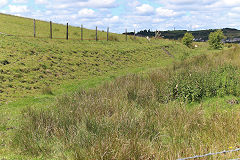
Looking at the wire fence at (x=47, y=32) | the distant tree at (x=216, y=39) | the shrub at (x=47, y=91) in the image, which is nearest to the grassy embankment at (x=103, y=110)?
the shrub at (x=47, y=91)

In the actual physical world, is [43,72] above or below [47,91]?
above

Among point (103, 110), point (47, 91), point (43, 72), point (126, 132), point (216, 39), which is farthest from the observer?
point (216, 39)

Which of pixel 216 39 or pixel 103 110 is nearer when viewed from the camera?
pixel 103 110

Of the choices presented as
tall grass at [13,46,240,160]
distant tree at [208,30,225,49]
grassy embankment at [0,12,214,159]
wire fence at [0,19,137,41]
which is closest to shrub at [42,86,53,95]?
grassy embankment at [0,12,214,159]

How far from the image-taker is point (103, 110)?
7.72 metres

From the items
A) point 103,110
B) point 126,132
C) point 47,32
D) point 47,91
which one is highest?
point 47,32

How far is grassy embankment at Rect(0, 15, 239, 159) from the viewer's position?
16.6ft

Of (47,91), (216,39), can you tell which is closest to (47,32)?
(47,91)

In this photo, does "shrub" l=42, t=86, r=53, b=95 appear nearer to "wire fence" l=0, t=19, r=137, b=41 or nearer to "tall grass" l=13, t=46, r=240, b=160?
"tall grass" l=13, t=46, r=240, b=160

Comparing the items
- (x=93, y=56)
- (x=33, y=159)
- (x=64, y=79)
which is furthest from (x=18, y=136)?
(x=93, y=56)

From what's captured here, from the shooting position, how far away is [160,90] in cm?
1045

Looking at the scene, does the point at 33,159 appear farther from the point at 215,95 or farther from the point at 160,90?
the point at 215,95

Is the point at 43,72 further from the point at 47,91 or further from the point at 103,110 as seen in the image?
the point at 103,110

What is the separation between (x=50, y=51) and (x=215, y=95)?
48.7 feet
